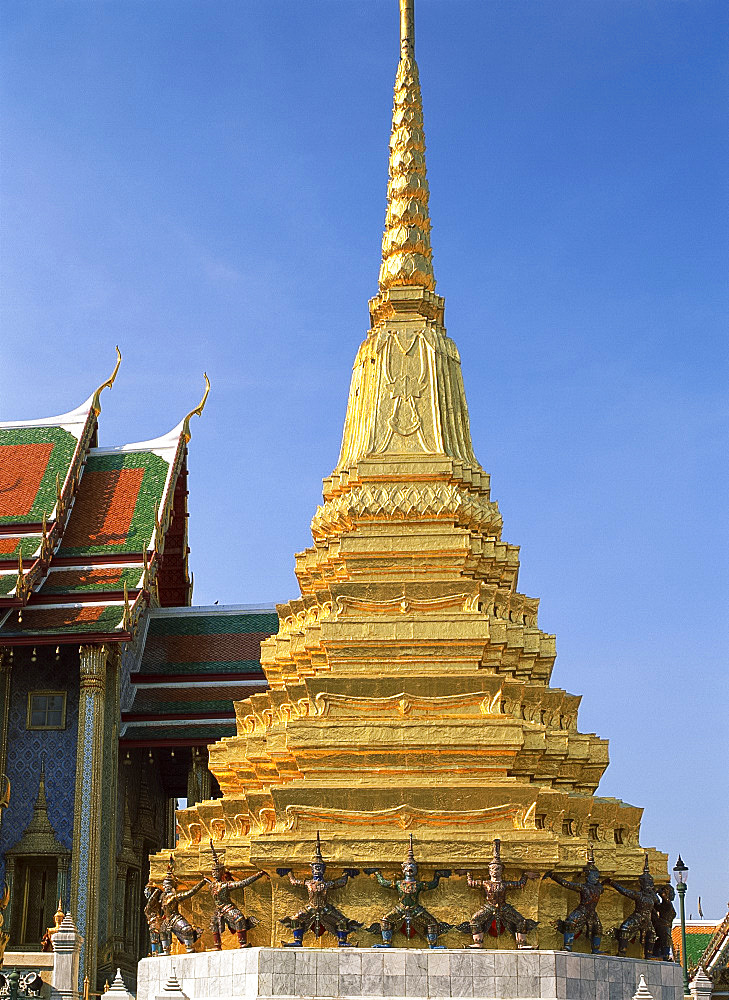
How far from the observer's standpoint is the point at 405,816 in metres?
16.9

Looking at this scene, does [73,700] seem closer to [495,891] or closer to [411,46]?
[495,891]

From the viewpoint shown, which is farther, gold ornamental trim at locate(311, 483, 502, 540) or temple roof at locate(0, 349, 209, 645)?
temple roof at locate(0, 349, 209, 645)

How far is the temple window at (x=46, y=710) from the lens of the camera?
2522 cm

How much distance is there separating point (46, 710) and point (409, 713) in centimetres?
1004

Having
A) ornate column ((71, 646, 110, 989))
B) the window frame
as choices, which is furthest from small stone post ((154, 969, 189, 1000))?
the window frame

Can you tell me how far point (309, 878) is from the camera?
1656cm

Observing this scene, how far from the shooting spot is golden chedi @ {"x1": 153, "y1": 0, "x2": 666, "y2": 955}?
16.6 meters

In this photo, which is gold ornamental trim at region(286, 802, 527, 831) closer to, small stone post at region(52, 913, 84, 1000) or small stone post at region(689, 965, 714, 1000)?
small stone post at region(52, 913, 84, 1000)

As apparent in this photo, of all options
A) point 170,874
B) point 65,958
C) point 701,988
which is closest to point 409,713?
point 170,874

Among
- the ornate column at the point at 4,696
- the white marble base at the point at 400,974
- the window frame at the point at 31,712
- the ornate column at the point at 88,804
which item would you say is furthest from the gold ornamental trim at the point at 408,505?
the ornate column at the point at 4,696

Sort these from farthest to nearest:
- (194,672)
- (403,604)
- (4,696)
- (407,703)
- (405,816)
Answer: (194,672) → (4,696) → (403,604) → (407,703) → (405,816)

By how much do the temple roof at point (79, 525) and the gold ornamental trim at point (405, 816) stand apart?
317 inches

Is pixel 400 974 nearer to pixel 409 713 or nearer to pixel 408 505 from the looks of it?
pixel 409 713

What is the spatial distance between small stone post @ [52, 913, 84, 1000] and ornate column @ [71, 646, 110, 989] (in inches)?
127
